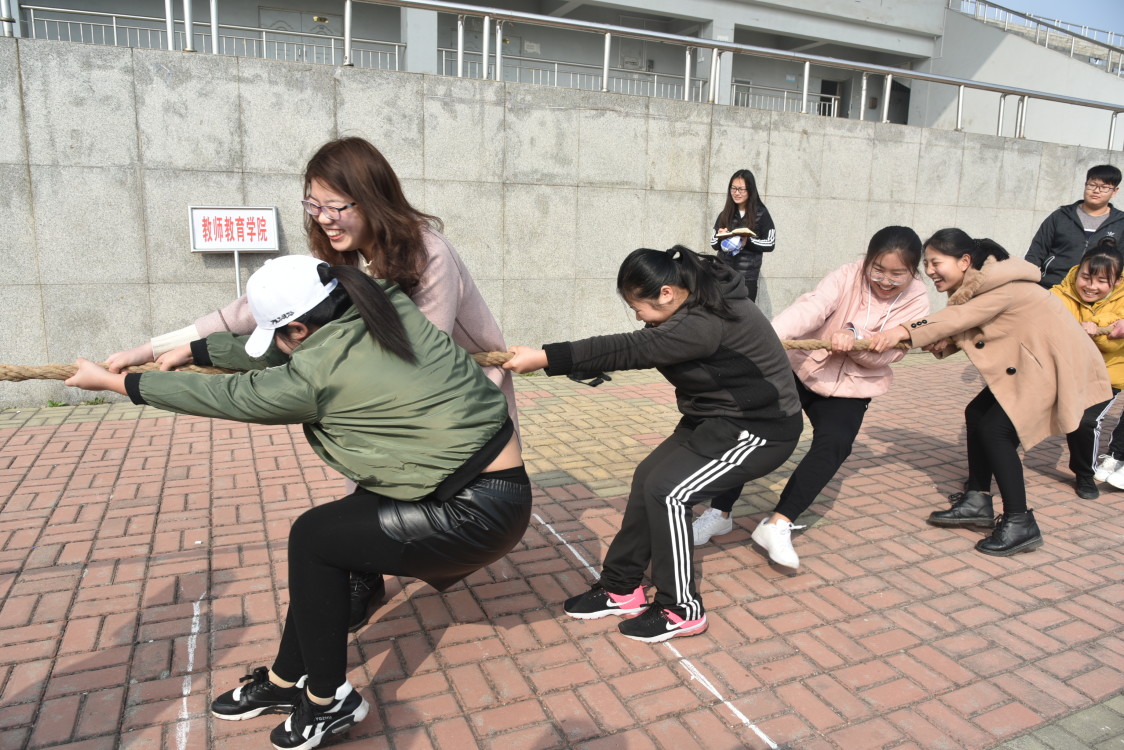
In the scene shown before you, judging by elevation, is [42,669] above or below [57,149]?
below

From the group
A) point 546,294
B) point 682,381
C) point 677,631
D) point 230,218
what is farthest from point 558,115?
point 677,631

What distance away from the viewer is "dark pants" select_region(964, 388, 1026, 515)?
4.23 m

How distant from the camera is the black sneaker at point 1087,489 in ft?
16.7

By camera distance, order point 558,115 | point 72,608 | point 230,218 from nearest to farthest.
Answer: point 72,608
point 230,218
point 558,115

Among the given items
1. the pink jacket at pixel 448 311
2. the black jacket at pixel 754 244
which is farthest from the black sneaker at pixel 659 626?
the black jacket at pixel 754 244

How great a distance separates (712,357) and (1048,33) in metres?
22.4

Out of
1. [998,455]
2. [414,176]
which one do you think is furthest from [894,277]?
[414,176]

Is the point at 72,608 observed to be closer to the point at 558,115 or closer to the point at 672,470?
the point at 672,470

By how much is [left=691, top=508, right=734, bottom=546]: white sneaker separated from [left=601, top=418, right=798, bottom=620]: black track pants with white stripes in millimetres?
797

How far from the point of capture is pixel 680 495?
3.19 metres

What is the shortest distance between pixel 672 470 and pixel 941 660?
1279 mm

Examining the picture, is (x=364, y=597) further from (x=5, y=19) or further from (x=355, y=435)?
(x=5, y=19)

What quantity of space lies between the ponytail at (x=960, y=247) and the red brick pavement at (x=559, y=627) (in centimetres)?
152

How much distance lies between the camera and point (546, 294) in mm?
8297
